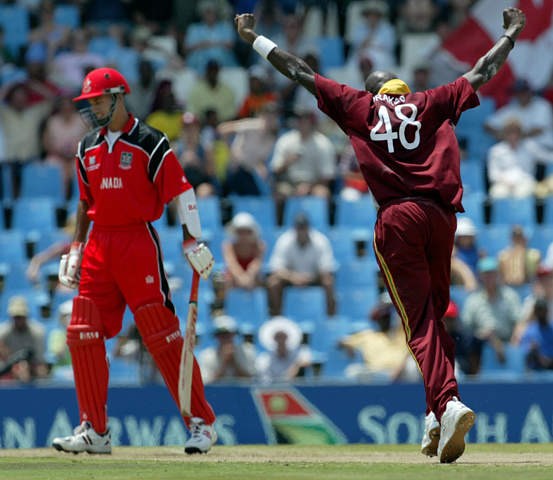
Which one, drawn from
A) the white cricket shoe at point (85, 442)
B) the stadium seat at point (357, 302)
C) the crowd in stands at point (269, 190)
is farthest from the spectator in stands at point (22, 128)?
the white cricket shoe at point (85, 442)

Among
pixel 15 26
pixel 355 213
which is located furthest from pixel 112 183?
pixel 15 26

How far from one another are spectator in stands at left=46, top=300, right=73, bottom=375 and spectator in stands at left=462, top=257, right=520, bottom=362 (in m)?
3.50

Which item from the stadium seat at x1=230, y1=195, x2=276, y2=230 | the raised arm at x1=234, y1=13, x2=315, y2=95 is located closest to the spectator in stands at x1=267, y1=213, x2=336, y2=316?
the stadium seat at x1=230, y1=195, x2=276, y2=230

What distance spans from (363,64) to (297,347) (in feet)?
14.9

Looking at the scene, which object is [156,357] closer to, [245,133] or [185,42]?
[245,133]

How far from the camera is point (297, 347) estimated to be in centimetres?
1342

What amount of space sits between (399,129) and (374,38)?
387 inches

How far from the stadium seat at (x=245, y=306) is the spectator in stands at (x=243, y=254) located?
7cm

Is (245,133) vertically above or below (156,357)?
above

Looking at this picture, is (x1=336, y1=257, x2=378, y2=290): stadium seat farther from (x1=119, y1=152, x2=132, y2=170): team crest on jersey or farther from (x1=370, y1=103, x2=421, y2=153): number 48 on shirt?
(x1=370, y1=103, x2=421, y2=153): number 48 on shirt

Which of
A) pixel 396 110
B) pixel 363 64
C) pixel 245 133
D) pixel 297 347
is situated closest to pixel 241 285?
pixel 297 347

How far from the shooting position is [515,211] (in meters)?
15.5

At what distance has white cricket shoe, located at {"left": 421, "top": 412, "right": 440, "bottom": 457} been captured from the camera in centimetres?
794

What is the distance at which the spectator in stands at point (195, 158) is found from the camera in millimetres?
15398
